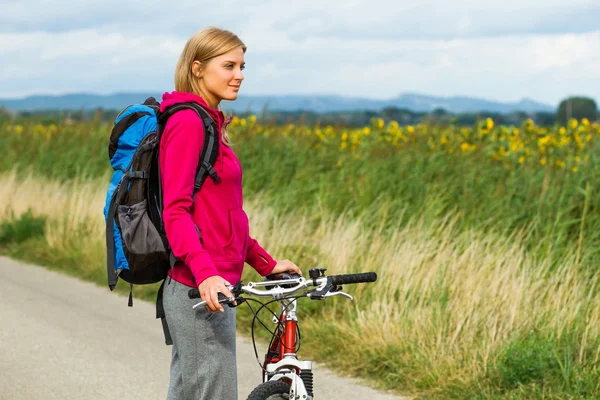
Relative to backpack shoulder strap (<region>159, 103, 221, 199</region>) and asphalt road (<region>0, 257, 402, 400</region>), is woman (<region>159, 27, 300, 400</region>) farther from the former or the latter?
asphalt road (<region>0, 257, 402, 400</region>)

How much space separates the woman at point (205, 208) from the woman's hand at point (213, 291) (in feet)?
0.28

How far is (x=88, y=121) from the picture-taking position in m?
17.8

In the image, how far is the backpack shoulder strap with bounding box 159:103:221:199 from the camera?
3.15m

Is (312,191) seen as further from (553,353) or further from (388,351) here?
(553,353)

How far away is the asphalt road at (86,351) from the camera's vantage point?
5652mm


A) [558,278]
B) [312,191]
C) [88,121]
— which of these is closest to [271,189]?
[312,191]

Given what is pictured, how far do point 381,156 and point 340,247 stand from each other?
333cm

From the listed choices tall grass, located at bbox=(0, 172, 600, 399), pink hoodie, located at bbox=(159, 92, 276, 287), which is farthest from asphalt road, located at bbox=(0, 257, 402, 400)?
pink hoodie, located at bbox=(159, 92, 276, 287)

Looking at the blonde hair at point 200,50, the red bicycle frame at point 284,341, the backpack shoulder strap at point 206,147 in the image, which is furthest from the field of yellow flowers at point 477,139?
the backpack shoulder strap at point 206,147

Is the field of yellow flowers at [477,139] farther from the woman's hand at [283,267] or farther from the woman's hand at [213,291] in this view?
the woman's hand at [213,291]

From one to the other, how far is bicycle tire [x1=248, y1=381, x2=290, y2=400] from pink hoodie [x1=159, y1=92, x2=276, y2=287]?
0.39 metres

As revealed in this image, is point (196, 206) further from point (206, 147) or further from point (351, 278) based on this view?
point (351, 278)

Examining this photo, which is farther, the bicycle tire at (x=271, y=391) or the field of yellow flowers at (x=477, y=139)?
the field of yellow flowers at (x=477, y=139)

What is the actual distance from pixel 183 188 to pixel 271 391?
0.78 metres
